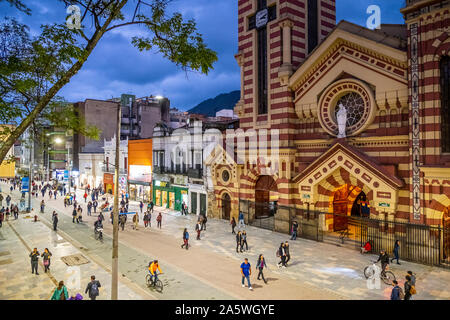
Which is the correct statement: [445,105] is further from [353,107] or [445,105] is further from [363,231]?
[363,231]

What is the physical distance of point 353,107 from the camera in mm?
22062

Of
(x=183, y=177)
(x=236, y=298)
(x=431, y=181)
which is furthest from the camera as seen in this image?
(x=183, y=177)

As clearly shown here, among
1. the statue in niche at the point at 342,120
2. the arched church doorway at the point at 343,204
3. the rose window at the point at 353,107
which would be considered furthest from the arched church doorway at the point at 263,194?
the rose window at the point at 353,107

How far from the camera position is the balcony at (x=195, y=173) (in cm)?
3256

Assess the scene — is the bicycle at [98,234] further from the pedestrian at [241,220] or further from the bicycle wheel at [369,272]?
the bicycle wheel at [369,272]

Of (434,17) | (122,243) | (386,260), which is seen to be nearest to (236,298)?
(386,260)

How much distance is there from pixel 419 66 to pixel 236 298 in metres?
16.5

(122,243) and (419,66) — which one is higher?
(419,66)

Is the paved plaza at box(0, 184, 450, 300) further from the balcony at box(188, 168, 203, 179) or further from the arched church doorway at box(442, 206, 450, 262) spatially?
the balcony at box(188, 168, 203, 179)

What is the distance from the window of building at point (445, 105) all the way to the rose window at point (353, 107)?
16.1ft

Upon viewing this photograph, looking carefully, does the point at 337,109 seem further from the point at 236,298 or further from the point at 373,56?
the point at 236,298

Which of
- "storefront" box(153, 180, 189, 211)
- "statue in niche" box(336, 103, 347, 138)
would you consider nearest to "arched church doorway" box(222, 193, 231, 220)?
"storefront" box(153, 180, 189, 211)
